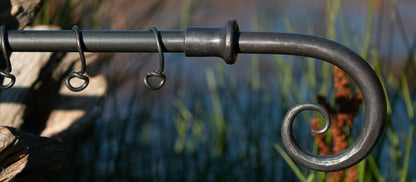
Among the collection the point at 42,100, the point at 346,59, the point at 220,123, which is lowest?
the point at 346,59


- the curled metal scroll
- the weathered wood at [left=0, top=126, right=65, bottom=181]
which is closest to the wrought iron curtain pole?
the curled metal scroll

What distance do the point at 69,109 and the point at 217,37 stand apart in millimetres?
604

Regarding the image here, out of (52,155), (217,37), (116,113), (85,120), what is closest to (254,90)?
(116,113)

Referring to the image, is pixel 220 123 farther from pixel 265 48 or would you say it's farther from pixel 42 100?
pixel 265 48

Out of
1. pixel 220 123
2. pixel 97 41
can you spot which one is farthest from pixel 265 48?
pixel 220 123

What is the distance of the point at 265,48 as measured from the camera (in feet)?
1.95

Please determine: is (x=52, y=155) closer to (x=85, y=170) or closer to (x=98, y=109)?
(x=98, y=109)

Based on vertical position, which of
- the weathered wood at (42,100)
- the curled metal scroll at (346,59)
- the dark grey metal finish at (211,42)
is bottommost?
the curled metal scroll at (346,59)

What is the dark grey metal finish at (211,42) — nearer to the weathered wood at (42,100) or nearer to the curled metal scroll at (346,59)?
the curled metal scroll at (346,59)

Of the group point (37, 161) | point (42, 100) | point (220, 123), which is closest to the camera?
point (37, 161)

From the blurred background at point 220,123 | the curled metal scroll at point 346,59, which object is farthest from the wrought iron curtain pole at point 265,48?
the blurred background at point 220,123

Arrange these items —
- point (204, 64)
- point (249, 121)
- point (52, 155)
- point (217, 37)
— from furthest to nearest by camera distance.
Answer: point (204, 64)
point (249, 121)
point (52, 155)
point (217, 37)

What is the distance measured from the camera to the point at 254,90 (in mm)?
2084

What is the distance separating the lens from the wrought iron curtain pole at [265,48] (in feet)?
1.93
